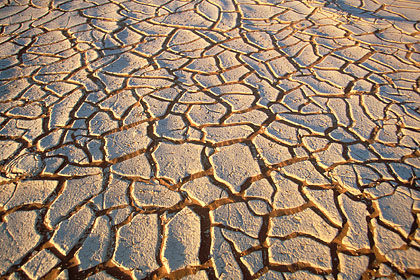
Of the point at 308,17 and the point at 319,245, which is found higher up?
the point at 308,17

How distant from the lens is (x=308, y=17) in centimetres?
385

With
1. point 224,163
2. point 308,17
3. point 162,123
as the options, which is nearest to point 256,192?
point 224,163

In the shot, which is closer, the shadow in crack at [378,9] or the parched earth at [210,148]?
the parched earth at [210,148]

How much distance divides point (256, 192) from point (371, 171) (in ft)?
2.58

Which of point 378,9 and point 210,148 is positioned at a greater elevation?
point 378,9

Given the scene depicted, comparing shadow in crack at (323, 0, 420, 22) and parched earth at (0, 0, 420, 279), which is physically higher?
shadow in crack at (323, 0, 420, 22)

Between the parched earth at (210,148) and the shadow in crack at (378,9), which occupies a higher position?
the shadow in crack at (378,9)

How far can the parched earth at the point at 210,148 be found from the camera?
1.63m

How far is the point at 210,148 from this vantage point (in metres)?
2.21

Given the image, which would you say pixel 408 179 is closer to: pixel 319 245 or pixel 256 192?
pixel 319 245

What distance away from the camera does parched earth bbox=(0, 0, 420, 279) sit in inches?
64.1

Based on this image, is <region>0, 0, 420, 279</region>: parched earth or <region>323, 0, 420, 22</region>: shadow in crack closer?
<region>0, 0, 420, 279</region>: parched earth

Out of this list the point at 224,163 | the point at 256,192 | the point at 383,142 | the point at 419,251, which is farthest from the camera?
the point at 383,142

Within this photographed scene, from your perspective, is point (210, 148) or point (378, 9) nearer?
point (210, 148)
